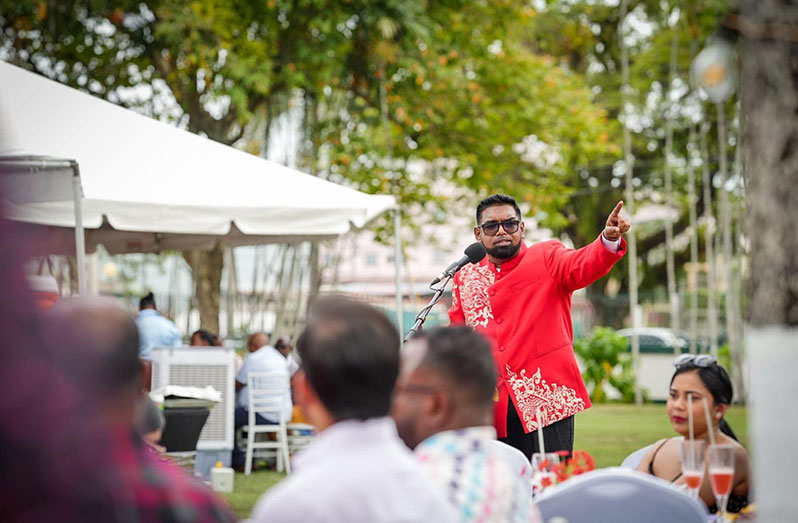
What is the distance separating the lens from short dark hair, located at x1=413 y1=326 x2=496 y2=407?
2375mm

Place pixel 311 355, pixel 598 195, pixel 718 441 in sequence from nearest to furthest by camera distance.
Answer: pixel 311 355 → pixel 718 441 → pixel 598 195

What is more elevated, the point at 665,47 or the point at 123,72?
the point at 665,47

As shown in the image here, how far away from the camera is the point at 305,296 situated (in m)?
18.7

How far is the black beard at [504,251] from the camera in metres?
4.61

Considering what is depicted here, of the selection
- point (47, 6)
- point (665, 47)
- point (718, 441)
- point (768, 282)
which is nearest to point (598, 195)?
point (665, 47)

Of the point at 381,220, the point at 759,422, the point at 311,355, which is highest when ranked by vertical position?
the point at 381,220

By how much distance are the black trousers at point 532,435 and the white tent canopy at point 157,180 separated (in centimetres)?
392

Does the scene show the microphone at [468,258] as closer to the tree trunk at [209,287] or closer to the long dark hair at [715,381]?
the long dark hair at [715,381]

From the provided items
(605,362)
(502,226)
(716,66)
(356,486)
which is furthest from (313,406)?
(605,362)

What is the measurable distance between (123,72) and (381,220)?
493 centimetres

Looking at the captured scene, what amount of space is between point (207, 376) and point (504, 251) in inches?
192

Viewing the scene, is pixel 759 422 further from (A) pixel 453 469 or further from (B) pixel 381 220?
(B) pixel 381 220

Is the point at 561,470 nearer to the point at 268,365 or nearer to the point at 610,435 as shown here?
the point at 268,365

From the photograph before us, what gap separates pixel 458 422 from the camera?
2.36 meters
